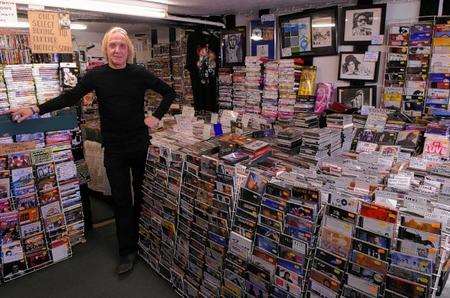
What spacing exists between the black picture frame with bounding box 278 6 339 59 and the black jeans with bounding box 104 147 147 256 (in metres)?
2.69

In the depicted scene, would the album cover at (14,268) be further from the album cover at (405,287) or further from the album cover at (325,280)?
the album cover at (405,287)

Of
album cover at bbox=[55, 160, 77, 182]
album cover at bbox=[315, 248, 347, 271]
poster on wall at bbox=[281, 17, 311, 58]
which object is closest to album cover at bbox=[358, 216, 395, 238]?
album cover at bbox=[315, 248, 347, 271]

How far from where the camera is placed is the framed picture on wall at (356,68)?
3.93 metres

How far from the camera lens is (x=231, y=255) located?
87.7 inches

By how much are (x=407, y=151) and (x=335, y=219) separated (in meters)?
1.84

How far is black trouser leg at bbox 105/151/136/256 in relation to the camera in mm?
2947

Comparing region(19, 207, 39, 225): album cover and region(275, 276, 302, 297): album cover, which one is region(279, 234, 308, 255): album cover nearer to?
region(275, 276, 302, 297): album cover

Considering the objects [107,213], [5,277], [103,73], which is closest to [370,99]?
[103,73]

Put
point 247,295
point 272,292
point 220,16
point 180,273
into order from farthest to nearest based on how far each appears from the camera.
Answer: point 220,16
point 180,273
point 247,295
point 272,292

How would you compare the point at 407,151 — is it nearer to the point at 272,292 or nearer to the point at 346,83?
the point at 346,83

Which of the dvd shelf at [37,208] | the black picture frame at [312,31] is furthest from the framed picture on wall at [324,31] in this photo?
the dvd shelf at [37,208]

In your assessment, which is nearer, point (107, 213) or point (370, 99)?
point (370, 99)

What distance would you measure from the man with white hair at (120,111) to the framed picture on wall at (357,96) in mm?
2333

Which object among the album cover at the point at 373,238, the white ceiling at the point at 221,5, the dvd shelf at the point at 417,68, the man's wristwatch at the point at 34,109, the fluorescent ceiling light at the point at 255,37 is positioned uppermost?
the white ceiling at the point at 221,5
